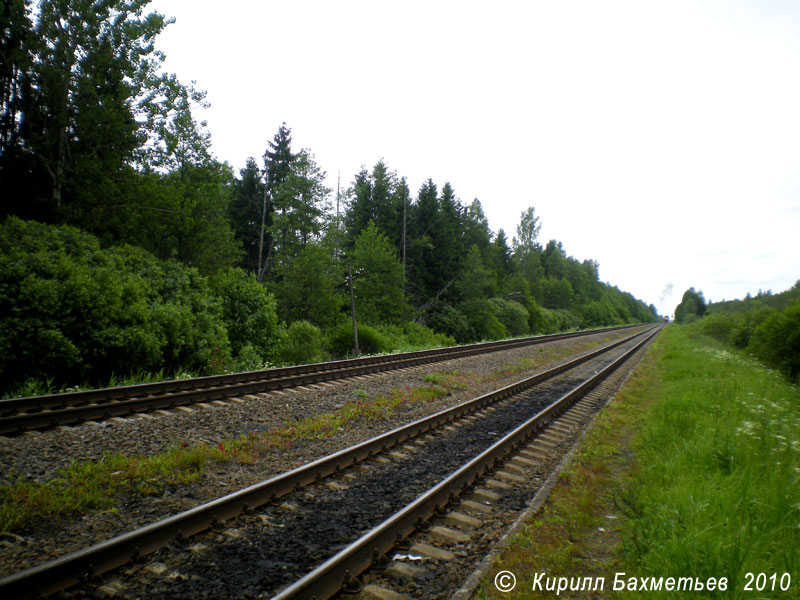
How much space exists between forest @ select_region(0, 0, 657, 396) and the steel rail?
8.96 meters

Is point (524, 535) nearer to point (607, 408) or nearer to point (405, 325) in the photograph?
point (607, 408)

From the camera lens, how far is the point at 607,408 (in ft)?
37.3

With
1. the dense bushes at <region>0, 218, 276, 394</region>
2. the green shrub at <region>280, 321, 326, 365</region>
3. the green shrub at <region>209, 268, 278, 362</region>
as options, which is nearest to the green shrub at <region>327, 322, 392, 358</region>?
the green shrub at <region>280, 321, 326, 365</region>

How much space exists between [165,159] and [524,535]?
28.4 metres

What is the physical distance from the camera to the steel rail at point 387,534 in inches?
132

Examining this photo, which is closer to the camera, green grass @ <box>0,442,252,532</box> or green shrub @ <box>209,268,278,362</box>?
green grass @ <box>0,442,252,532</box>

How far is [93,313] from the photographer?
1106 cm

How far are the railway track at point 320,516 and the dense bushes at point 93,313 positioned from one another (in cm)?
794

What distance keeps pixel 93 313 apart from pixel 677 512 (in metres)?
12.3

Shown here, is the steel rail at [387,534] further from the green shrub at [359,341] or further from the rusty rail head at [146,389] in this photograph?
the green shrub at [359,341]

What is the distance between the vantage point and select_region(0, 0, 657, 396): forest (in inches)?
432

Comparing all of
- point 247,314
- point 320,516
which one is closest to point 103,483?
point 320,516

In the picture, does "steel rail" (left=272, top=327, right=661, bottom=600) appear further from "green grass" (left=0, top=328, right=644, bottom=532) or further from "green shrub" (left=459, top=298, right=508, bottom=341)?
"green shrub" (left=459, top=298, right=508, bottom=341)

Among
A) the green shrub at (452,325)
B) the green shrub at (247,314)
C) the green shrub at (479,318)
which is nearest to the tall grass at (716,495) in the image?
the green shrub at (247,314)
